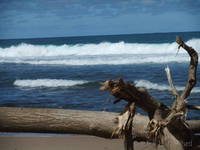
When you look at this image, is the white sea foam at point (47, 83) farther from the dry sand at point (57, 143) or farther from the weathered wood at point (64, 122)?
the weathered wood at point (64, 122)

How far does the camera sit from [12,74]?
10.8 m

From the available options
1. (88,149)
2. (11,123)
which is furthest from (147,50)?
(11,123)

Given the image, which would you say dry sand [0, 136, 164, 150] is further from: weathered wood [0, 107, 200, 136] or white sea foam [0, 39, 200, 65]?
white sea foam [0, 39, 200, 65]

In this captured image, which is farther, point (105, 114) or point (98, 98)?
point (98, 98)

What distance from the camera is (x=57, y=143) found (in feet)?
12.7

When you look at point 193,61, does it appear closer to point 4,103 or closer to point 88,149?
point 88,149

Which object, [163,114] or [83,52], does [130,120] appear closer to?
[163,114]

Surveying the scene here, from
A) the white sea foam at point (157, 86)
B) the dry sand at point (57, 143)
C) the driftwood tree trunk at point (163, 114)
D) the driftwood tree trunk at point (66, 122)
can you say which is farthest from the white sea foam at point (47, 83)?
the driftwood tree trunk at point (163, 114)

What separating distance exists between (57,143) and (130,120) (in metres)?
2.32

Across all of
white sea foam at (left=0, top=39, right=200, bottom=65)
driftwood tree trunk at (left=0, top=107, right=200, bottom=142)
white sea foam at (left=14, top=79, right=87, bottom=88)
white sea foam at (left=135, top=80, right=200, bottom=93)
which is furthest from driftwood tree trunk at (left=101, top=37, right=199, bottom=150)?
white sea foam at (left=0, top=39, right=200, bottom=65)

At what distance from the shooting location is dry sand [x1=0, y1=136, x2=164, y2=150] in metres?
3.73

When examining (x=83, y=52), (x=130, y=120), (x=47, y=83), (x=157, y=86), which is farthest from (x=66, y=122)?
(x=83, y=52)

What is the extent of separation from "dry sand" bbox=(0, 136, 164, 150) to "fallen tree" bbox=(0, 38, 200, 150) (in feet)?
5.44

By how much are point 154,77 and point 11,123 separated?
260 inches
